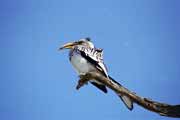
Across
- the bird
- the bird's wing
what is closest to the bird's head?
the bird

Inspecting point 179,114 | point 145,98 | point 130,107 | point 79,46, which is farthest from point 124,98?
point 79,46

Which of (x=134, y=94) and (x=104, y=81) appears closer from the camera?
(x=134, y=94)

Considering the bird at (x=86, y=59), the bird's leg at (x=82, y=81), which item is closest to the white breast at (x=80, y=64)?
the bird at (x=86, y=59)

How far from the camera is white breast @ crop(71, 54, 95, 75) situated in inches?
203

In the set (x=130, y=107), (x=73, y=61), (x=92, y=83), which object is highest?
(x=73, y=61)

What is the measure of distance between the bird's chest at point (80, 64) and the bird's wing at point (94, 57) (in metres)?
0.05

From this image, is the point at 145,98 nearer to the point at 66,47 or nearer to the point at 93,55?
the point at 93,55

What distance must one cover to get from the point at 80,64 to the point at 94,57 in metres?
0.19

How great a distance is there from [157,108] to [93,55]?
5.87 feet

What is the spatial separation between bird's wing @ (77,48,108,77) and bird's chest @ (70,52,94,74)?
0.05m

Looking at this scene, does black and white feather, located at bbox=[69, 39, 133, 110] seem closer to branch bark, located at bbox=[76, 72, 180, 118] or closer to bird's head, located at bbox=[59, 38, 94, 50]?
bird's head, located at bbox=[59, 38, 94, 50]

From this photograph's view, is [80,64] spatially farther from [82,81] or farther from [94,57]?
[82,81]

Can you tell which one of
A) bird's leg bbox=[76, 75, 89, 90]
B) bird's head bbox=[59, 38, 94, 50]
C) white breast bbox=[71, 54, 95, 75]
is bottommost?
bird's leg bbox=[76, 75, 89, 90]

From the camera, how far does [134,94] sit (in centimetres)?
374
